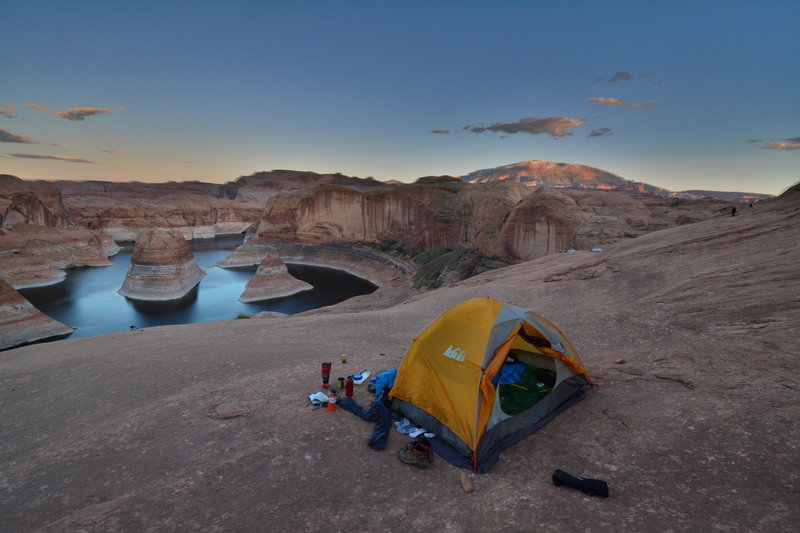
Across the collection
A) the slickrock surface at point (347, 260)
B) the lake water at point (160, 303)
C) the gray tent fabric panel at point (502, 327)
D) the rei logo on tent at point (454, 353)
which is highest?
the gray tent fabric panel at point (502, 327)

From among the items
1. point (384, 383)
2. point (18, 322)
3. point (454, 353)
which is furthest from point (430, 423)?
point (18, 322)

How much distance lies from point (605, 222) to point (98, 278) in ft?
200

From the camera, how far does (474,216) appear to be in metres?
41.0

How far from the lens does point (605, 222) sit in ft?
75.0

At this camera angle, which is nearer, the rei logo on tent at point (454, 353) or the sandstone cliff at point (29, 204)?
the rei logo on tent at point (454, 353)

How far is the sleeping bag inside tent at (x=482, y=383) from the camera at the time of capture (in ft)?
17.6

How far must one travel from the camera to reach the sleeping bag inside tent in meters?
5.36

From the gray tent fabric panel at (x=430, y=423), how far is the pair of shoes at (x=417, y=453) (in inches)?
12.9

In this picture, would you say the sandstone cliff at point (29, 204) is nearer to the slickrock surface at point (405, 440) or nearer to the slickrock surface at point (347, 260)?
the slickrock surface at point (347, 260)

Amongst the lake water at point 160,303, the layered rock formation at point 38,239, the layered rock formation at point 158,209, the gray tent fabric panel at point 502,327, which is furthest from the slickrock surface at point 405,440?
the layered rock formation at point 158,209

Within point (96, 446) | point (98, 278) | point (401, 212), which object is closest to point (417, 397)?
point (96, 446)

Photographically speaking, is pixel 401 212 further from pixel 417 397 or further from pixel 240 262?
pixel 417 397

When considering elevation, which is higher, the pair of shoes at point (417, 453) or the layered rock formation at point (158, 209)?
the layered rock formation at point (158, 209)

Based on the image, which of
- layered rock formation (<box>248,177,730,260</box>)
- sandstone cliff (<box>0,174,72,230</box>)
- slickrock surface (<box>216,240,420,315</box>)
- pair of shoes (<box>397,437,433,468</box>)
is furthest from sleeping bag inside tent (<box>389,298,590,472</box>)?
sandstone cliff (<box>0,174,72,230</box>)
